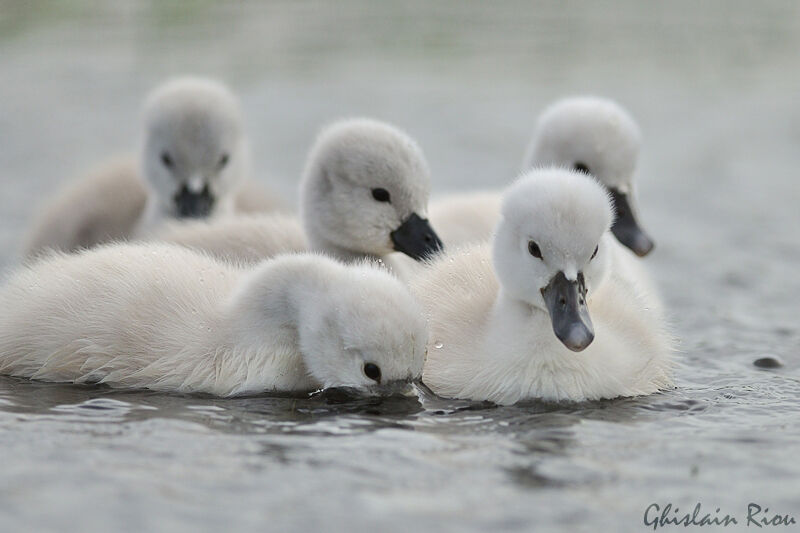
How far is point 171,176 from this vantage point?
27.8 ft

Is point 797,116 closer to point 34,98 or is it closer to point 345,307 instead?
point 34,98

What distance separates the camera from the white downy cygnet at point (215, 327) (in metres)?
5.54

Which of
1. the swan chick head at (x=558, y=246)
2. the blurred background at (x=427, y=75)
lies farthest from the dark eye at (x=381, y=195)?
the blurred background at (x=427, y=75)

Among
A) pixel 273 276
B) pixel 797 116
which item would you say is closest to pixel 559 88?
pixel 797 116

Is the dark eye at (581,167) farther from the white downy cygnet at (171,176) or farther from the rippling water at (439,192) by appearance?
the white downy cygnet at (171,176)

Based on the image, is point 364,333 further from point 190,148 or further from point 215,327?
point 190,148

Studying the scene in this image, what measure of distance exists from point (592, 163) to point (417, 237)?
1205mm

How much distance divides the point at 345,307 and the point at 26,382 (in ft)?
4.48

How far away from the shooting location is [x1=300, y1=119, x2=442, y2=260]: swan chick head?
6.77 meters

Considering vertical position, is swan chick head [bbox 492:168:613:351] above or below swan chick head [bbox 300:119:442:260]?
below

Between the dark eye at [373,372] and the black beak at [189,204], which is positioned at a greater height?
the black beak at [189,204]

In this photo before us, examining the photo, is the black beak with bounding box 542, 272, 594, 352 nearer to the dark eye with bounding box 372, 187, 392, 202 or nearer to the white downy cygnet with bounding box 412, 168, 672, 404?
the white downy cygnet with bounding box 412, 168, 672, 404

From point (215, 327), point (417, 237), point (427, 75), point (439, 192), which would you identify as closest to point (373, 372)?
point (215, 327)

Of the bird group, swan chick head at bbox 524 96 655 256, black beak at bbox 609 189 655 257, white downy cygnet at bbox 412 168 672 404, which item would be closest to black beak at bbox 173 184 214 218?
the bird group
